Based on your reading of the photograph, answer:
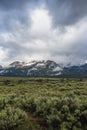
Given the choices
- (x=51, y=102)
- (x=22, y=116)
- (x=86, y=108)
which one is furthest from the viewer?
(x=51, y=102)

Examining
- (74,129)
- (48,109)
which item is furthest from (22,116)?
(74,129)

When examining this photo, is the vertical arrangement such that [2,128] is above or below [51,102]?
below

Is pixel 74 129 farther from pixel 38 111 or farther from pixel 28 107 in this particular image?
pixel 28 107

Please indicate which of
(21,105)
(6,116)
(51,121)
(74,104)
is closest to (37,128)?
(51,121)

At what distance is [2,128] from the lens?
14281mm

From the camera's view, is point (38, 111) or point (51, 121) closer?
point (51, 121)

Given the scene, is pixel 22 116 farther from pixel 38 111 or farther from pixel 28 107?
pixel 28 107

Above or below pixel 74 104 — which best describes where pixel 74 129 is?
below

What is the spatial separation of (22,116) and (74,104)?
138 inches

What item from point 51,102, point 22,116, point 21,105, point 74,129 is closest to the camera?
point 74,129

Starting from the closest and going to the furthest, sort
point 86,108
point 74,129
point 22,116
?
point 74,129 → point 22,116 → point 86,108

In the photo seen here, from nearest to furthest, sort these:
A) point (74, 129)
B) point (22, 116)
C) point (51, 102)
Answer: point (74, 129) < point (22, 116) < point (51, 102)

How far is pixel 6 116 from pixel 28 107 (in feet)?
12.9

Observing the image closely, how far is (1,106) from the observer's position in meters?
18.4
